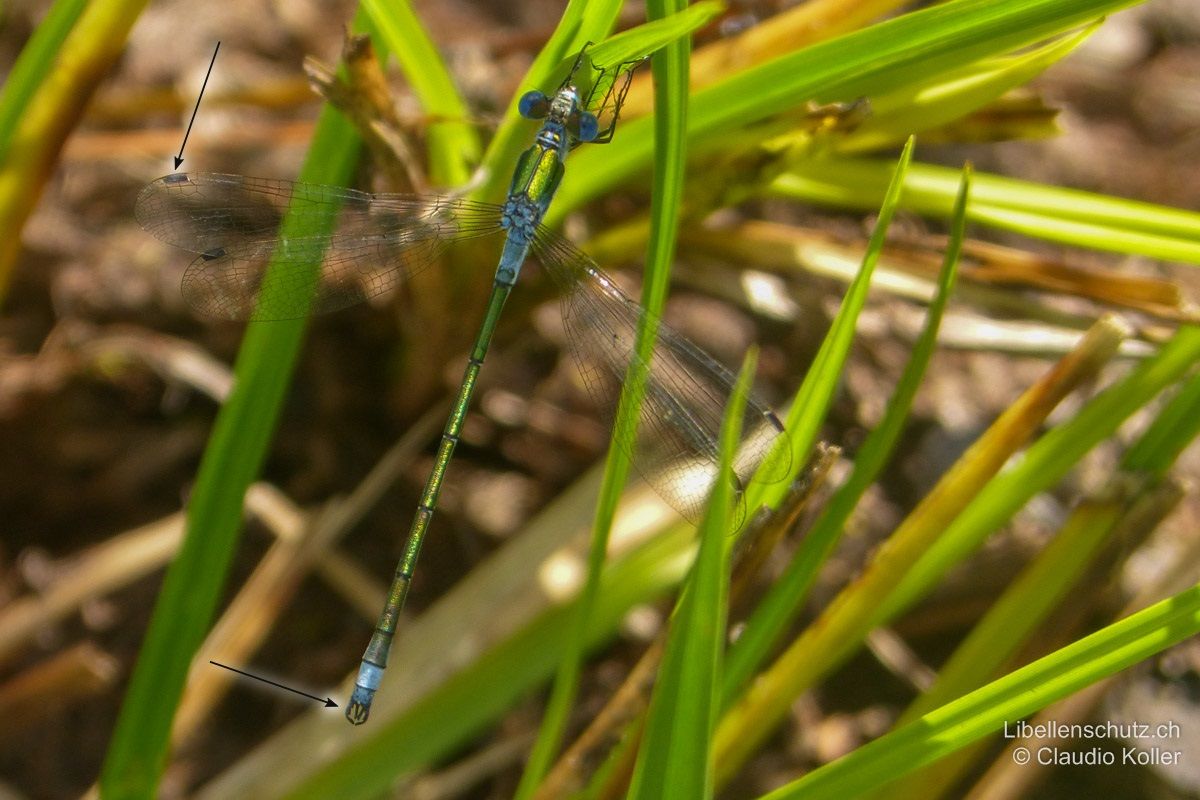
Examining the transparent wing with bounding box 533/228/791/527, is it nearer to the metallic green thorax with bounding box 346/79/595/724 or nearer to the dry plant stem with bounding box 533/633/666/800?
the metallic green thorax with bounding box 346/79/595/724

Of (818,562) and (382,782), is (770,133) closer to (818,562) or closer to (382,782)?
(818,562)

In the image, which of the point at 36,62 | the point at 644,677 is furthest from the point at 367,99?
the point at 644,677

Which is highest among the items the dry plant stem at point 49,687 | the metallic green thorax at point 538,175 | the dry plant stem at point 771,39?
the dry plant stem at point 771,39

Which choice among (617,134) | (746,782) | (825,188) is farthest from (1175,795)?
(617,134)

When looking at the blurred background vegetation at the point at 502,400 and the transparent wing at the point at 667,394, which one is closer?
the transparent wing at the point at 667,394

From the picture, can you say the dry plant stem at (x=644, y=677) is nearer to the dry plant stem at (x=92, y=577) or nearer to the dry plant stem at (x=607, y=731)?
the dry plant stem at (x=607, y=731)

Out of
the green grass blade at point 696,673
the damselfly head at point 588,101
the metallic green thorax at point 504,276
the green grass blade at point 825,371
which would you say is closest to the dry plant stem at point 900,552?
the green grass blade at point 825,371
